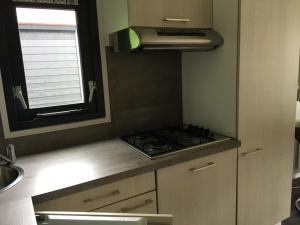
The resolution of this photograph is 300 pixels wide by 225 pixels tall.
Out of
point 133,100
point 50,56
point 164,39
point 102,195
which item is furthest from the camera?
point 133,100

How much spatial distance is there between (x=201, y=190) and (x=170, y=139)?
1.21 feet

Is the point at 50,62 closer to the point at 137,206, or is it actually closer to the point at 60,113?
the point at 60,113

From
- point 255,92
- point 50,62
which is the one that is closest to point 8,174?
point 50,62

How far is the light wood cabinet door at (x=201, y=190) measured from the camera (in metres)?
1.42

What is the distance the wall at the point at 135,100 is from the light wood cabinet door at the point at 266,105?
2.00 ft

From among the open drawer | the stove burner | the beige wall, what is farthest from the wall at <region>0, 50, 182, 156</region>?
the open drawer

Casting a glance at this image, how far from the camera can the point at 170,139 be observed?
170cm

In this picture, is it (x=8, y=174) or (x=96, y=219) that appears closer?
(x=96, y=219)

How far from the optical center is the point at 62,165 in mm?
1374

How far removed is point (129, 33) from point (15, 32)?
2.20 feet

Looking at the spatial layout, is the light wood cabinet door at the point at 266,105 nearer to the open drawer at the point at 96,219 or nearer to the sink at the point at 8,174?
the open drawer at the point at 96,219

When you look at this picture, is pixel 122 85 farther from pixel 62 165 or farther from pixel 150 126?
pixel 62 165

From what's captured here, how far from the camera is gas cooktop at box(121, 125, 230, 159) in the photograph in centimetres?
148

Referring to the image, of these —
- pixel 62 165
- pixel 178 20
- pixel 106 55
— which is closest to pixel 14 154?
pixel 62 165
